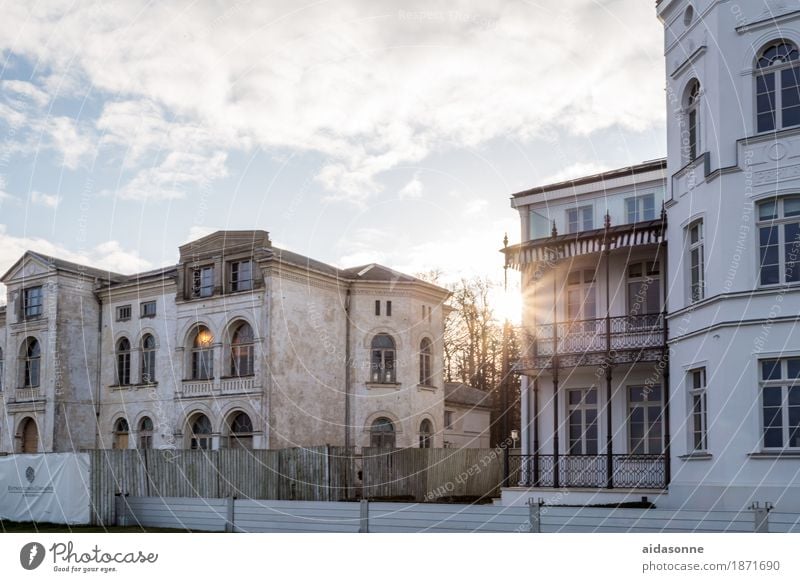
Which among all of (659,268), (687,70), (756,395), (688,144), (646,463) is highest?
(687,70)

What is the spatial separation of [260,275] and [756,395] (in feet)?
72.5

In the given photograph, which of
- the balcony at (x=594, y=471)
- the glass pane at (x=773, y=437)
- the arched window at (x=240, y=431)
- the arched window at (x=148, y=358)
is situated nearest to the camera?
the glass pane at (x=773, y=437)

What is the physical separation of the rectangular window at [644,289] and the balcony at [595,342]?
425 millimetres

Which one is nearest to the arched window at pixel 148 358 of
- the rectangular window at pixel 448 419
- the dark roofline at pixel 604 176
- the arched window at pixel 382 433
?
the arched window at pixel 382 433

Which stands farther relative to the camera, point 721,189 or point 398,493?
point 398,493

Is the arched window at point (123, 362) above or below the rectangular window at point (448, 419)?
above

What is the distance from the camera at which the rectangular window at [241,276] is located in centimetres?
3794

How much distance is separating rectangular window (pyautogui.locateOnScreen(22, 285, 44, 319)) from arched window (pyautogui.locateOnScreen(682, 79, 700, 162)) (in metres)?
30.4

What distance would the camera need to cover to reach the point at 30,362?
43.5m

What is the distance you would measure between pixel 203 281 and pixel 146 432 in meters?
6.95

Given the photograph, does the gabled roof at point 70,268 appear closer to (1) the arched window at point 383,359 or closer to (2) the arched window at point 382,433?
(1) the arched window at point 383,359

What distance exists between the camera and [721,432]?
19391mm
